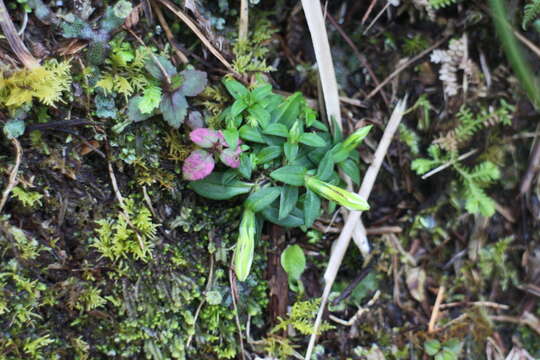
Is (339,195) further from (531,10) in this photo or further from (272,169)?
(531,10)

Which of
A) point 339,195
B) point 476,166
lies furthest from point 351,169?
point 476,166

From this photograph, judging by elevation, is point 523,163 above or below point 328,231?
above

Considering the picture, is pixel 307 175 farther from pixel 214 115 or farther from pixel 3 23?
pixel 3 23

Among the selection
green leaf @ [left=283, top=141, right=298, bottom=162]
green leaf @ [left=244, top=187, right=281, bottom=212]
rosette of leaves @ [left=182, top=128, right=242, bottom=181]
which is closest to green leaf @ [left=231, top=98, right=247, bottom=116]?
rosette of leaves @ [left=182, top=128, right=242, bottom=181]

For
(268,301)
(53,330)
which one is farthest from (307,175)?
(53,330)

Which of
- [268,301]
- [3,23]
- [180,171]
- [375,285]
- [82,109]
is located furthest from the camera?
[375,285]

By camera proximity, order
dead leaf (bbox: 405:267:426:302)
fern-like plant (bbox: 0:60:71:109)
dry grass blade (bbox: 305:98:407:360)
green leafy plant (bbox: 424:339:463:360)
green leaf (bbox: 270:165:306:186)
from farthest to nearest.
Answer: dead leaf (bbox: 405:267:426:302) → green leafy plant (bbox: 424:339:463:360) → dry grass blade (bbox: 305:98:407:360) → green leaf (bbox: 270:165:306:186) → fern-like plant (bbox: 0:60:71:109)

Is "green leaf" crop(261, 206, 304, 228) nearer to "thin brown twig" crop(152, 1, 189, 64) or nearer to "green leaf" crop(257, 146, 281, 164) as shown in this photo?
"green leaf" crop(257, 146, 281, 164)
